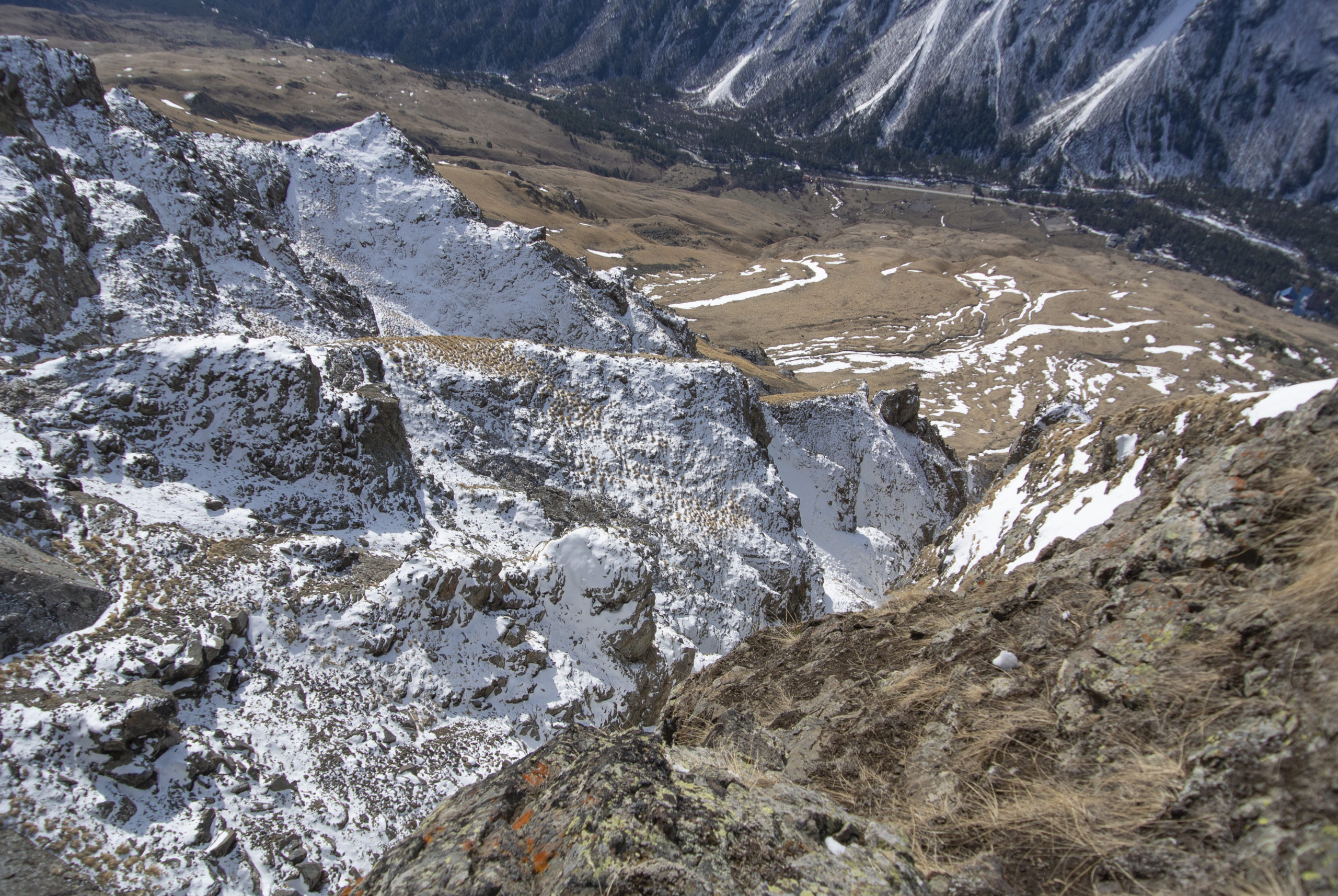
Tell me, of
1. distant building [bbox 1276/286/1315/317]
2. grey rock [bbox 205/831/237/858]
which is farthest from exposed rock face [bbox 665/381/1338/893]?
distant building [bbox 1276/286/1315/317]

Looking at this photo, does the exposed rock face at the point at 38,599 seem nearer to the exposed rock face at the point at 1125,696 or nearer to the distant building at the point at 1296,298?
the exposed rock face at the point at 1125,696

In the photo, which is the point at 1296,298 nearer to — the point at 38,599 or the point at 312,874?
the point at 312,874

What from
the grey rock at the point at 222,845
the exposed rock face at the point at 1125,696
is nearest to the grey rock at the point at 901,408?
the exposed rock face at the point at 1125,696

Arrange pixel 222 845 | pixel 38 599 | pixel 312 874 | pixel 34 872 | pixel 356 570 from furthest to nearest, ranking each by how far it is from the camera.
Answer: pixel 356 570, pixel 38 599, pixel 312 874, pixel 222 845, pixel 34 872

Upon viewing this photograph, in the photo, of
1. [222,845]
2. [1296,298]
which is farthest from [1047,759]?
[1296,298]

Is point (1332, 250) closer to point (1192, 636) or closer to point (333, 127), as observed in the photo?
point (1192, 636)
